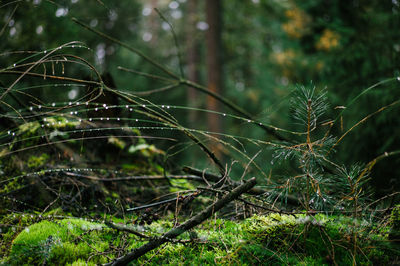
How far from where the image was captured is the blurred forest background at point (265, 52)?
140 inches

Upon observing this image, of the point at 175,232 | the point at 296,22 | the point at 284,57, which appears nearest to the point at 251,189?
the point at 175,232

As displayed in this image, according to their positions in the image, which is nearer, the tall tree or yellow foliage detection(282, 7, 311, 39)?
the tall tree

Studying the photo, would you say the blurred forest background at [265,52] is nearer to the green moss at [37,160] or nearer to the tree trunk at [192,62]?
the tree trunk at [192,62]

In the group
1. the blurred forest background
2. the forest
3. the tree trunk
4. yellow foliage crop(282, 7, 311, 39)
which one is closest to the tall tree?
the blurred forest background

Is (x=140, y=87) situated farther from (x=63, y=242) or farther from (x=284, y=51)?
(x=63, y=242)

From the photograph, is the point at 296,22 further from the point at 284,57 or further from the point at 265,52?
the point at 265,52

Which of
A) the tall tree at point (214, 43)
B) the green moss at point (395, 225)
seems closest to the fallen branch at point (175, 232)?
the green moss at point (395, 225)

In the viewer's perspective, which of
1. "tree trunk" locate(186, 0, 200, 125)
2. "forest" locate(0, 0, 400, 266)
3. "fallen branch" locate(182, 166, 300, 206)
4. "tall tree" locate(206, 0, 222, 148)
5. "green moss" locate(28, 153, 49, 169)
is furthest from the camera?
"tree trunk" locate(186, 0, 200, 125)

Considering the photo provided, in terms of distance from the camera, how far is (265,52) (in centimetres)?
1207

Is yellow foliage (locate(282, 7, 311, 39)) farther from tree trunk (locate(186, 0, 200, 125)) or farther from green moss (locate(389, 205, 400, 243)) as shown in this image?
green moss (locate(389, 205, 400, 243))

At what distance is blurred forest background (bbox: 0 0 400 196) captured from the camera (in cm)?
355

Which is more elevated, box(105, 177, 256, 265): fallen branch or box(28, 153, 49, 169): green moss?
box(105, 177, 256, 265): fallen branch

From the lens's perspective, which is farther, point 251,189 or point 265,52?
point 265,52

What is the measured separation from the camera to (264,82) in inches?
464
